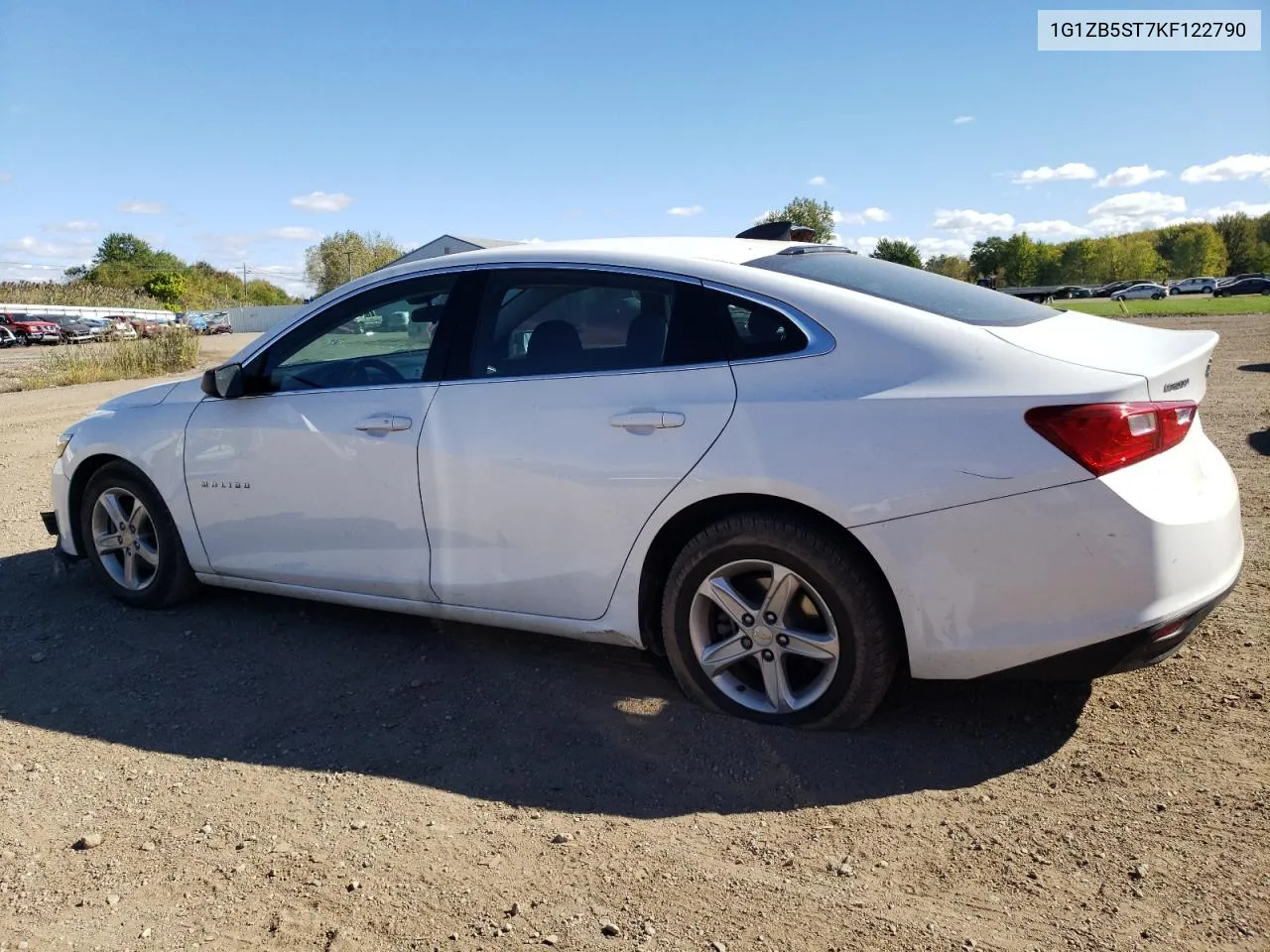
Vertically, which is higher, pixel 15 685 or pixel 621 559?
pixel 621 559

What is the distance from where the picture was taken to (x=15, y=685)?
13.3 ft

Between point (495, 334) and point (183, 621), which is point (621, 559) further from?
point (183, 621)

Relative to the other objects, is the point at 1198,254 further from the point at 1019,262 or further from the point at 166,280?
the point at 166,280

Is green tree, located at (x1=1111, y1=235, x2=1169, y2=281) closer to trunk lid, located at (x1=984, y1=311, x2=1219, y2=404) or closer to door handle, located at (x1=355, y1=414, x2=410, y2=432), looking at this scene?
trunk lid, located at (x1=984, y1=311, x2=1219, y2=404)

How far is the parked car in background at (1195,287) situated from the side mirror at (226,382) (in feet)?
297

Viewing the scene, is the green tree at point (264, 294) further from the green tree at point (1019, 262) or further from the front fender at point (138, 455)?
the front fender at point (138, 455)

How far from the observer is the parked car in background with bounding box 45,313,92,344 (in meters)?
44.7

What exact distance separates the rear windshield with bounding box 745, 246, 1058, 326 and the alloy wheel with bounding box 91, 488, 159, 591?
3247 millimetres

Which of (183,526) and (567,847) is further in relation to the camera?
(183,526)

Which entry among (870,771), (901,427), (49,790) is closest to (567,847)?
(870,771)

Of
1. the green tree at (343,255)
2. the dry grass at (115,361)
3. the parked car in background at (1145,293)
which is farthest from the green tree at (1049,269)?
the dry grass at (115,361)

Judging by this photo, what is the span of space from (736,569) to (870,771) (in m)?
0.76

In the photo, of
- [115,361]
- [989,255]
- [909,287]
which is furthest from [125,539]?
[989,255]

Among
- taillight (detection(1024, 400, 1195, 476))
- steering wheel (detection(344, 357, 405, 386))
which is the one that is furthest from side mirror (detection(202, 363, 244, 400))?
taillight (detection(1024, 400, 1195, 476))
